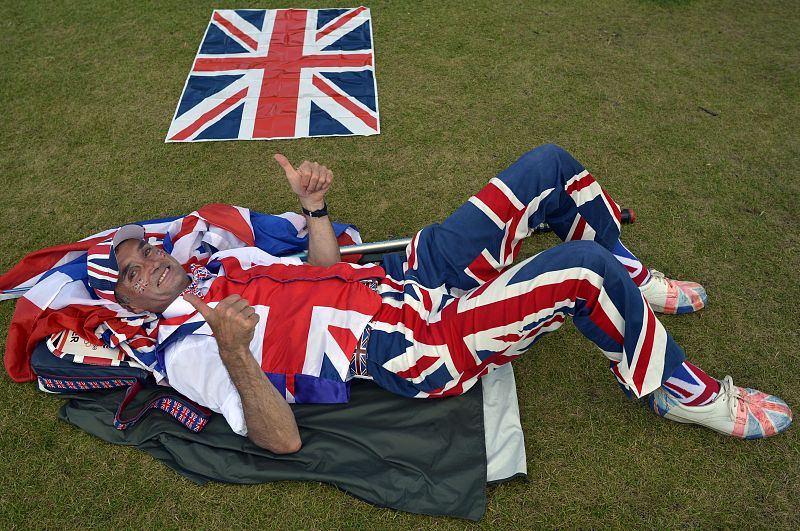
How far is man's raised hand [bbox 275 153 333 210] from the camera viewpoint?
3.00 meters

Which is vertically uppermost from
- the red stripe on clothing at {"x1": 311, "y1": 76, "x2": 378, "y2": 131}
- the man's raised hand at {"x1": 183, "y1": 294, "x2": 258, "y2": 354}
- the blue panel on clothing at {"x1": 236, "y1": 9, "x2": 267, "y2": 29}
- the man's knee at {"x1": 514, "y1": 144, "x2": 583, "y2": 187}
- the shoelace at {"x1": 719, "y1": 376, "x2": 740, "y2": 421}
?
the man's knee at {"x1": 514, "y1": 144, "x2": 583, "y2": 187}

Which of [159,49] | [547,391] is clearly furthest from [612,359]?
[159,49]

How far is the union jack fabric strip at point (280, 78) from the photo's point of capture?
473 centimetres

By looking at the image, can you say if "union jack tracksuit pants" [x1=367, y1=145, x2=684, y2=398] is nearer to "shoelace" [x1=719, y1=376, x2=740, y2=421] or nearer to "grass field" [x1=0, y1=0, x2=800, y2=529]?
"shoelace" [x1=719, y1=376, x2=740, y2=421]

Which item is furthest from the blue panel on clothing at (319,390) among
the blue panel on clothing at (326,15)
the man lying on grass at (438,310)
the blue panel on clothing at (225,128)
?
the blue panel on clothing at (326,15)

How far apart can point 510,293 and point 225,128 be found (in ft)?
10.3

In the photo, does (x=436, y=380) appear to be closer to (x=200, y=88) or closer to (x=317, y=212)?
(x=317, y=212)

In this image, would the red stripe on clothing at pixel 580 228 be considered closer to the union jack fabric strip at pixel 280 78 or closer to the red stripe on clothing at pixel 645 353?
the red stripe on clothing at pixel 645 353

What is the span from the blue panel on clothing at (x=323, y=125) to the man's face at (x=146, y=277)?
2.05 metres

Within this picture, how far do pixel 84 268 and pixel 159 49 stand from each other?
344cm

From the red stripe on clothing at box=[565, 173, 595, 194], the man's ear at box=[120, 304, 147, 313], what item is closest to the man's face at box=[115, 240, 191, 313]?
the man's ear at box=[120, 304, 147, 313]

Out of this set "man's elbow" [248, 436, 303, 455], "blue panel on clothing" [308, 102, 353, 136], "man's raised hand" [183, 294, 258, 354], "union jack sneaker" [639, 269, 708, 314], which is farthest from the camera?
"blue panel on clothing" [308, 102, 353, 136]

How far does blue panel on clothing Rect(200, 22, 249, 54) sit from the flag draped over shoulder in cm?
281

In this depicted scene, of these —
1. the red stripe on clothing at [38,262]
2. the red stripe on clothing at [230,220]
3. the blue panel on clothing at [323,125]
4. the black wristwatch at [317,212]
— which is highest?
the black wristwatch at [317,212]
